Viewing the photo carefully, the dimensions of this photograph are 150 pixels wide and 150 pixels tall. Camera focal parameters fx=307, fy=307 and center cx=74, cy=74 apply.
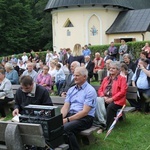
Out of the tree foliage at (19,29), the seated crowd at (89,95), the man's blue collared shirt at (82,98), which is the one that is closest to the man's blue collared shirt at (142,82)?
the seated crowd at (89,95)

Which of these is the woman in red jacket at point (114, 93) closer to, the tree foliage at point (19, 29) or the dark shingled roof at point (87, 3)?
the dark shingled roof at point (87, 3)

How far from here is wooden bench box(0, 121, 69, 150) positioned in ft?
13.0

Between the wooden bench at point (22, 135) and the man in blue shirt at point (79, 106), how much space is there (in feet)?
3.70

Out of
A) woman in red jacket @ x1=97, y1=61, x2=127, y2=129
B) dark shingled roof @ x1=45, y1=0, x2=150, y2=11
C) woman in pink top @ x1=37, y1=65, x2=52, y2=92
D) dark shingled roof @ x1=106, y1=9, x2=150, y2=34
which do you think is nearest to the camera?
woman in red jacket @ x1=97, y1=61, x2=127, y2=129

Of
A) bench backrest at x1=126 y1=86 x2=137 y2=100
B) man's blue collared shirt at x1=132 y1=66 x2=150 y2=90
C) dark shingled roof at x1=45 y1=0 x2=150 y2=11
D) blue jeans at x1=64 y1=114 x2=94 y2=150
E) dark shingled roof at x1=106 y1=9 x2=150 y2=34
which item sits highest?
dark shingled roof at x1=45 y1=0 x2=150 y2=11

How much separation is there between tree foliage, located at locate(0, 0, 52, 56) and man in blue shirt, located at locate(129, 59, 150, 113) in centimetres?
3664

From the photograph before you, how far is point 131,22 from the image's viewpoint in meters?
30.8

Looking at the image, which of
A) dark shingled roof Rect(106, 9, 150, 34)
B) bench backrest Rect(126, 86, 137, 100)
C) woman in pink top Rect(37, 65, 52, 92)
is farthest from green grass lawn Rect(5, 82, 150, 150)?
dark shingled roof Rect(106, 9, 150, 34)

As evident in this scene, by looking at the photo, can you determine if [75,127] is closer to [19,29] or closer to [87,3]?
[87,3]

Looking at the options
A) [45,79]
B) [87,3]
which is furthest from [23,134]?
[87,3]

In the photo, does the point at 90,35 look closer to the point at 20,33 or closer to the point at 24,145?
the point at 20,33

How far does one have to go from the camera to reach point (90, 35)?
3222 cm

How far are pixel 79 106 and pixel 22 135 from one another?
1795mm

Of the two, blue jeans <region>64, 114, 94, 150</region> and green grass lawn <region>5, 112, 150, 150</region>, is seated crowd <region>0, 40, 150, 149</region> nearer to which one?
blue jeans <region>64, 114, 94, 150</region>
